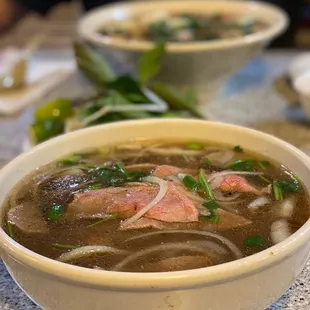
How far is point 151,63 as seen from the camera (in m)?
1.50

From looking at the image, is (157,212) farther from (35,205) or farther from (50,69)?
(50,69)

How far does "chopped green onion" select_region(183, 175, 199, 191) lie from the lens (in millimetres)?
851

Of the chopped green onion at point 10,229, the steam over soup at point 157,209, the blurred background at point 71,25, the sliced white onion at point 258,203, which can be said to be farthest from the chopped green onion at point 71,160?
the blurred background at point 71,25

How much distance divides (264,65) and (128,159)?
114cm

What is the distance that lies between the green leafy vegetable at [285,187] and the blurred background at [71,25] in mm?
1639

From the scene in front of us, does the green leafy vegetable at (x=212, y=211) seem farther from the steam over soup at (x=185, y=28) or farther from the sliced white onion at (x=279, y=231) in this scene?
the steam over soup at (x=185, y=28)

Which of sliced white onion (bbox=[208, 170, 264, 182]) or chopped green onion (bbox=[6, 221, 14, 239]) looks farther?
sliced white onion (bbox=[208, 170, 264, 182])

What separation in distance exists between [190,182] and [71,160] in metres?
0.23

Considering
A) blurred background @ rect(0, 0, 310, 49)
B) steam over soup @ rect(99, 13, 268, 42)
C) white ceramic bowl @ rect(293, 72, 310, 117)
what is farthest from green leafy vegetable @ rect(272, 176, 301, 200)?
blurred background @ rect(0, 0, 310, 49)

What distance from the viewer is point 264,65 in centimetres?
201

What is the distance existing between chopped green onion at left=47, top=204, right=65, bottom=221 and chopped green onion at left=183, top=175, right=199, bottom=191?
183 millimetres

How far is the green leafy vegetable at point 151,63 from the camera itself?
1482 mm

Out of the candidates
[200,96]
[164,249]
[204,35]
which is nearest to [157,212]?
[164,249]

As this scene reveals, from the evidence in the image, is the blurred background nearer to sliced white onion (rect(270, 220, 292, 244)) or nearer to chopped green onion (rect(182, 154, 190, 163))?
chopped green onion (rect(182, 154, 190, 163))
